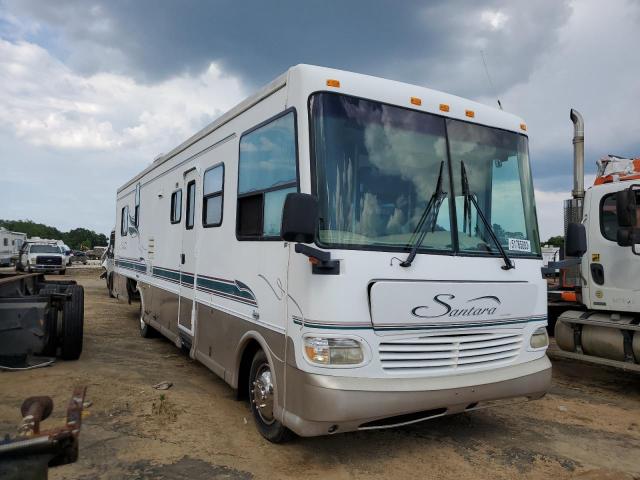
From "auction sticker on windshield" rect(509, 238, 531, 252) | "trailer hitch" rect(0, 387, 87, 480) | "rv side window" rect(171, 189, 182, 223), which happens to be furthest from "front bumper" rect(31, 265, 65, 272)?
"trailer hitch" rect(0, 387, 87, 480)

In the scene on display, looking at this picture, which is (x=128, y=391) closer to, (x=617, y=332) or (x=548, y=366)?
(x=548, y=366)

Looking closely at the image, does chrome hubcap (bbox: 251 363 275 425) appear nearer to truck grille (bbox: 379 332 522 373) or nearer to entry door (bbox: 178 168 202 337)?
truck grille (bbox: 379 332 522 373)

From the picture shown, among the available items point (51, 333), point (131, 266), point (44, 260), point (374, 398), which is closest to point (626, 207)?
point (374, 398)

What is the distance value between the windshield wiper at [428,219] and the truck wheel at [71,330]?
5.30 meters

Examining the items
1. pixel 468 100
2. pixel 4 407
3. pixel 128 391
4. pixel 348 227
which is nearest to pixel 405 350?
pixel 348 227

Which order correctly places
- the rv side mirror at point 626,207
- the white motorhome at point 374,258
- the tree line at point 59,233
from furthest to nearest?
1. the tree line at point 59,233
2. the rv side mirror at point 626,207
3. the white motorhome at point 374,258

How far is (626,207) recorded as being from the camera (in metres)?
5.91

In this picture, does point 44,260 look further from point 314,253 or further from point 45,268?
point 314,253

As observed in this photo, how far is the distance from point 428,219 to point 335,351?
128cm

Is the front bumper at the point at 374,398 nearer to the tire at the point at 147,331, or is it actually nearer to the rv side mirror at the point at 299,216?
the rv side mirror at the point at 299,216

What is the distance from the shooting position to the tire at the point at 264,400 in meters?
4.37

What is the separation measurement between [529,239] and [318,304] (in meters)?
2.22

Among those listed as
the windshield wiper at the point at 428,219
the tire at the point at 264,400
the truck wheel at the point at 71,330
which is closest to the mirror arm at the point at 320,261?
the windshield wiper at the point at 428,219

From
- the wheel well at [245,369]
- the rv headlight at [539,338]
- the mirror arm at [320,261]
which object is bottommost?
the wheel well at [245,369]
